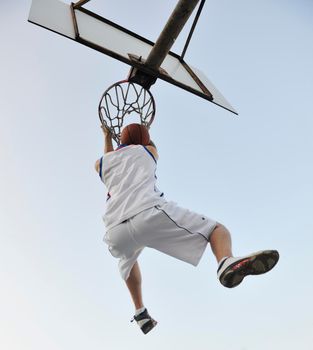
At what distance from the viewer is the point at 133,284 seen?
3.93 m

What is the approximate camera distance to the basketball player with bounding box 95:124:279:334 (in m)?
2.86

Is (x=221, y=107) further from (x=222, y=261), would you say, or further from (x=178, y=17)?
(x=222, y=261)

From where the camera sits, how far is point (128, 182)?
3.56 meters

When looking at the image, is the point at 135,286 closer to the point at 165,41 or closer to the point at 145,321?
the point at 145,321

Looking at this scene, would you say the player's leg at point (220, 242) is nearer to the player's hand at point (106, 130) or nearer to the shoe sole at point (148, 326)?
the shoe sole at point (148, 326)

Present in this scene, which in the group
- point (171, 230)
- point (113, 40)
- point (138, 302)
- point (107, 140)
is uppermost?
point (113, 40)

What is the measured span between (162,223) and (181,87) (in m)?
2.78

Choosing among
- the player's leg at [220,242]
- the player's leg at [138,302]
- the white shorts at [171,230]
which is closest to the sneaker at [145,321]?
the player's leg at [138,302]

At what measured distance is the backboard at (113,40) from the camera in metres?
4.73

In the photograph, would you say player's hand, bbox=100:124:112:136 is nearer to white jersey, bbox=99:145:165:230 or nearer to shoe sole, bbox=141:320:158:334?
white jersey, bbox=99:145:165:230

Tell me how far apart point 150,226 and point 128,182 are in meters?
0.57

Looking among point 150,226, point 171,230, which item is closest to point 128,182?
point 150,226

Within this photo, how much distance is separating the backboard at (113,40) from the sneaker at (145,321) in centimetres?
327

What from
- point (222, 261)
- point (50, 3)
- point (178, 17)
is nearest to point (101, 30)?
point (50, 3)
